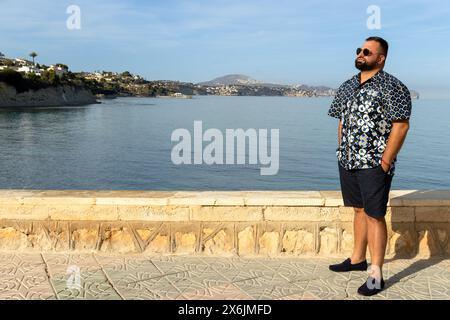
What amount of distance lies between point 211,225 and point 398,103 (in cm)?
210

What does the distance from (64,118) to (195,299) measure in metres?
77.4

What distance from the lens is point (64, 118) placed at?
3039 inches

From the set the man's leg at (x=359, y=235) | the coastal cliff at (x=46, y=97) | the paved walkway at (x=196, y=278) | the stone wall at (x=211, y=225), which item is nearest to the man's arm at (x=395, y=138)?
the man's leg at (x=359, y=235)

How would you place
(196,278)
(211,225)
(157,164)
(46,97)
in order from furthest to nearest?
1. (46,97)
2. (157,164)
3. (211,225)
4. (196,278)

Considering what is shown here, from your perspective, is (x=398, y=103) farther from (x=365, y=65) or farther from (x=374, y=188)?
(x=374, y=188)

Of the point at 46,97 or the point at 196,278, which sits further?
the point at 46,97

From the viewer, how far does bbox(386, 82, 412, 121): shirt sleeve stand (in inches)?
146

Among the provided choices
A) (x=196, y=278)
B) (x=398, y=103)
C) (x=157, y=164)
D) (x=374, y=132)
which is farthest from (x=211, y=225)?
(x=157, y=164)

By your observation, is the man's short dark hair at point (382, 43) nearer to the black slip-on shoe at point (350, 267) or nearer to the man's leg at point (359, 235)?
the man's leg at point (359, 235)

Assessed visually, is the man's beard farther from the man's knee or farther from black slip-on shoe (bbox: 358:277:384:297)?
black slip-on shoe (bbox: 358:277:384:297)

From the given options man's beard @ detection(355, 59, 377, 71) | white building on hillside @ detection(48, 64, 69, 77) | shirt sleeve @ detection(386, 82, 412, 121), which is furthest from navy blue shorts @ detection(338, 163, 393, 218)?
white building on hillside @ detection(48, 64, 69, 77)

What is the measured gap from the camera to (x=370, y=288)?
3.90 m

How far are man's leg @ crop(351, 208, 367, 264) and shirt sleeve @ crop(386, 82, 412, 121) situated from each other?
92 centimetres
